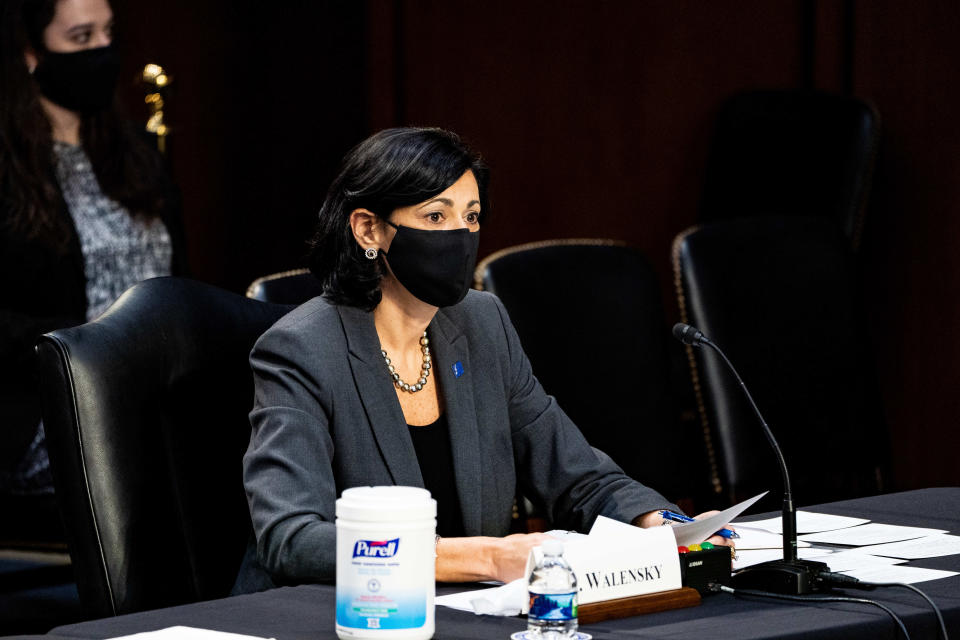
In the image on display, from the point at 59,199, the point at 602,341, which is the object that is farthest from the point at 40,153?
the point at 602,341

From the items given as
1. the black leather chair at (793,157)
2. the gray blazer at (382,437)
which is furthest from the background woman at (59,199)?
the black leather chair at (793,157)

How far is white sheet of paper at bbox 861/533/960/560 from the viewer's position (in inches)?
75.2

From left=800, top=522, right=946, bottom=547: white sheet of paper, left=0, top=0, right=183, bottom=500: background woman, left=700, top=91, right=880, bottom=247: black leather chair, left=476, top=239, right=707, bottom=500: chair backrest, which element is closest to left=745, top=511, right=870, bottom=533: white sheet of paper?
left=800, top=522, right=946, bottom=547: white sheet of paper

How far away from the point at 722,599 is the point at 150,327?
0.91 metres

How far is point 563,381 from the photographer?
2938 millimetres

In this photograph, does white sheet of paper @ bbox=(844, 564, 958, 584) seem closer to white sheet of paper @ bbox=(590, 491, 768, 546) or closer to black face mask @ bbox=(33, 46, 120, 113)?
white sheet of paper @ bbox=(590, 491, 768, 546)

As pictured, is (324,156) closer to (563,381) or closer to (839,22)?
(839,22)

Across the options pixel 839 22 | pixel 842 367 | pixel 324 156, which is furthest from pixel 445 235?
pixel 324 156

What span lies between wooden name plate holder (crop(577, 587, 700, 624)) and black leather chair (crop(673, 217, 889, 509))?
1495 mm

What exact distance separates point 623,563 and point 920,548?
569 millimetres

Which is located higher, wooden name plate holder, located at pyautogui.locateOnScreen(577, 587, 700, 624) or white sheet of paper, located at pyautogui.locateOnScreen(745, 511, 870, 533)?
wooden name plate holder, located at pyautogui.locateOnScreen(577, 587, 700, 624)

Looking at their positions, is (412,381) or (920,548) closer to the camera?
(920,548)

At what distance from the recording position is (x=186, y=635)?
4.76 ft

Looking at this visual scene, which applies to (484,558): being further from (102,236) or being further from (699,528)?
(102,236)
